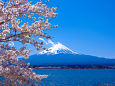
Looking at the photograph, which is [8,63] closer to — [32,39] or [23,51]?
[23,51]

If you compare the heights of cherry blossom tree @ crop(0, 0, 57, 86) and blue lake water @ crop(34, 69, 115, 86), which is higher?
cherry blossom tree @ crop(0, 0, 57, 86)

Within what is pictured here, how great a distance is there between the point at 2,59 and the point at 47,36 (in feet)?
3.23

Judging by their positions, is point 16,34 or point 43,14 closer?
point 16,34

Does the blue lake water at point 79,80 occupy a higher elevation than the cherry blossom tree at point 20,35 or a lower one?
lower

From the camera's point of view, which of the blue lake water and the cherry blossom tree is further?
the blue lake water

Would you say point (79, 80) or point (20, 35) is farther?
point (79, 80)

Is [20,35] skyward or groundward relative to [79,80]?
skyward

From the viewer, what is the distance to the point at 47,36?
436 cm

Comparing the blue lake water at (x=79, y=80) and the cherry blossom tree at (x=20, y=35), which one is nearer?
the cherry blossom tree at (x=20, y=35)

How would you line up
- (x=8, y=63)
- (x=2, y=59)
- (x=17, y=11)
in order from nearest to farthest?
(x=17, y=11) < (x=2, y=59) < (x=8, y=63)

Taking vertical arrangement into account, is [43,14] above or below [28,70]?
above

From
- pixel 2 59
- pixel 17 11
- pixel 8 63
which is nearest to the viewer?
pixel 17 11

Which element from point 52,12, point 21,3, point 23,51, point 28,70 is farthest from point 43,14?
point 28,70

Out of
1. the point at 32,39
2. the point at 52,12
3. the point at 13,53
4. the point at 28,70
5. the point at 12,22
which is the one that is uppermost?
the point at 52,12
